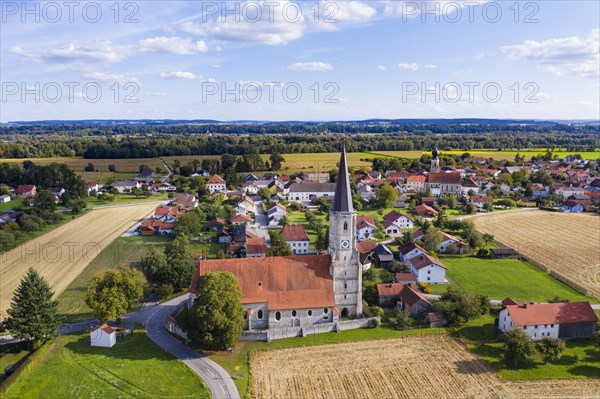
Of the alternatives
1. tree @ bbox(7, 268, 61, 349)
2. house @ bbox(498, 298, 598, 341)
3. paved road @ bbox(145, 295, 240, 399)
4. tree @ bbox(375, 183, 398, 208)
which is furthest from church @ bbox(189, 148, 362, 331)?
tree @ bbox(375, 183, 398, 208)

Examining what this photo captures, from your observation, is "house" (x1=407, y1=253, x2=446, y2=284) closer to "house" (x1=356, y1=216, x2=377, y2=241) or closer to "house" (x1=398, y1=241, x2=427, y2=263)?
"house" (x1=398, y1=241, x2=427, y2=263)

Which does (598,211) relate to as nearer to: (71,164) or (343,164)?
(343,164)

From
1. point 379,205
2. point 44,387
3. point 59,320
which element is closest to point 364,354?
point 44,387

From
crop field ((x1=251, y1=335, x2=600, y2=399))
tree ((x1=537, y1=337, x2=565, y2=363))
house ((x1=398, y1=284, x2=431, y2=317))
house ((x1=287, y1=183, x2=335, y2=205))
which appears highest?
house ((x1=287, y1=183, x2=335, y2=205))

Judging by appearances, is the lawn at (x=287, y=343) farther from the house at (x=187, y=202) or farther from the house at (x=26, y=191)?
the house at (x=26, y=191)

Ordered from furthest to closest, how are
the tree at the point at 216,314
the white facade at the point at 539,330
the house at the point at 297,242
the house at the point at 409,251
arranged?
the house at the point at 297,242 < the house at the point at 409,251 < the white facade at the point at 539,330 < the tree at the point at 216,314

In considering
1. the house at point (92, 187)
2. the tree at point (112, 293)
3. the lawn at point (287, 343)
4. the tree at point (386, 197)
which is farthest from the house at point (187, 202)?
the lawn at point (287, 343)

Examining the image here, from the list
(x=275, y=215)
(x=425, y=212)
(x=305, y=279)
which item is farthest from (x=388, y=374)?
(x=425, y=212)
